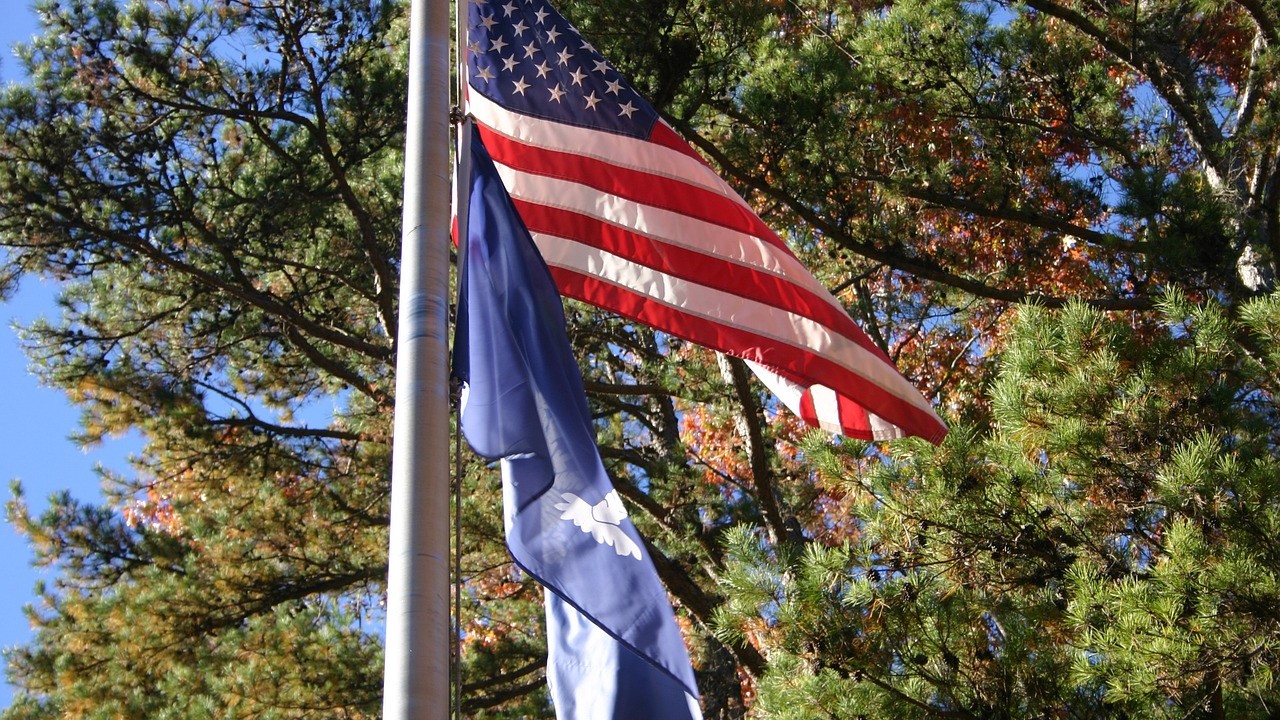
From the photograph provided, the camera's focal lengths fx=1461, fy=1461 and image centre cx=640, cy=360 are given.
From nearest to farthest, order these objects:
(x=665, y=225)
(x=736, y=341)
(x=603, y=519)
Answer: (x=603, y=519) → (x=736, y=341) → (x=665, y=225)

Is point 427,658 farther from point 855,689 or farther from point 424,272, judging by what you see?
point 855,689

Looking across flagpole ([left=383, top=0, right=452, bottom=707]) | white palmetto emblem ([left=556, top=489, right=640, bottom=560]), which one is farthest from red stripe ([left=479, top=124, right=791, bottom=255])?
white palmetto emblem ([left=556, top=489, right=640, bottom=560])

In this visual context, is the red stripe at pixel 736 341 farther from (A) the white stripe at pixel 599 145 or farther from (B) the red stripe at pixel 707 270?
(A) the white stripe at pixel 599 145

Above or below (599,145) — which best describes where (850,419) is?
below

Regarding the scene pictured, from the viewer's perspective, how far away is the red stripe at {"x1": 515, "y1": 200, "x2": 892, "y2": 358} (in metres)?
5.83

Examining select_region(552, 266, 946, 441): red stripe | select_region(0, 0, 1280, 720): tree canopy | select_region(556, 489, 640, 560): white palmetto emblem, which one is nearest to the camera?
select_region(556, 489, 640, 560): white palmetto emblem

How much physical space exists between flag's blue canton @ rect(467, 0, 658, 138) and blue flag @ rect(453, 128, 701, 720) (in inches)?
50.5

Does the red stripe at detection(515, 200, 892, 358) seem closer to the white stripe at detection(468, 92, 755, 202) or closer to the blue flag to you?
the white stripe at detection(468, 92, 755, 202)

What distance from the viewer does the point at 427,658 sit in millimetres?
3719

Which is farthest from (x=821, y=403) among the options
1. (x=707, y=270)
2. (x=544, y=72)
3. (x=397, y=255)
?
(x=397, y=255)

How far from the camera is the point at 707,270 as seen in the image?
5926 millimetres

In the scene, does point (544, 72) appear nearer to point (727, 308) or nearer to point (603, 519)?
point (727, 308)

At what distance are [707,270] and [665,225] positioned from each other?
0.82ft

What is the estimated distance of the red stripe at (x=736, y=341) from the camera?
5.79 m
